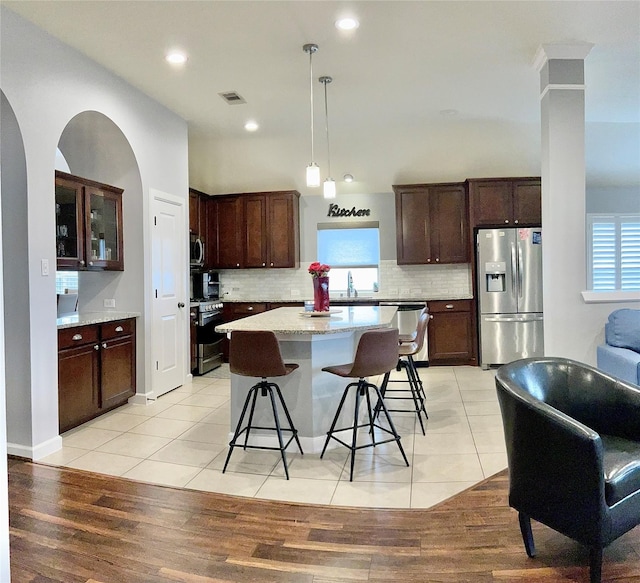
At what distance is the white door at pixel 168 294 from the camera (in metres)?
4.81

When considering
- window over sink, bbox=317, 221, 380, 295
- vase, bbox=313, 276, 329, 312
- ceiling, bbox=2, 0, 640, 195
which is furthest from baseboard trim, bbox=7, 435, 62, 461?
window over sink, bbox=317, 221, 380, 295

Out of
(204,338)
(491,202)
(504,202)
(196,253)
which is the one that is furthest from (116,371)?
(504,202)

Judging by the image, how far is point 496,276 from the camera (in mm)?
6070

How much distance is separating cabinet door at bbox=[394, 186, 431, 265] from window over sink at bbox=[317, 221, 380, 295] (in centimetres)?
49

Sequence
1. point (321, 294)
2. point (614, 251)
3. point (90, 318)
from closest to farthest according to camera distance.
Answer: point (321, 294), point (90, 318), point (614, 251)

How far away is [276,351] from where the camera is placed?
2959 millimetres

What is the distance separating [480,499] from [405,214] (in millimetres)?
4541

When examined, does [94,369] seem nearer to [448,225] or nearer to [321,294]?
[321,294]

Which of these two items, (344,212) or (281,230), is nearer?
(281,230)

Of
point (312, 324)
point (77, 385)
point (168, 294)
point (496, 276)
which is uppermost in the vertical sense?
point (496, 276)

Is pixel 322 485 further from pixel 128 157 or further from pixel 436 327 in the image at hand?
pixel 436 327

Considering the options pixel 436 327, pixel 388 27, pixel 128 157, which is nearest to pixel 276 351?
pixel 388 27

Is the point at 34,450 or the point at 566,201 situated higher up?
the point at 566,201

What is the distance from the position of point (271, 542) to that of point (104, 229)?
3.36 m
